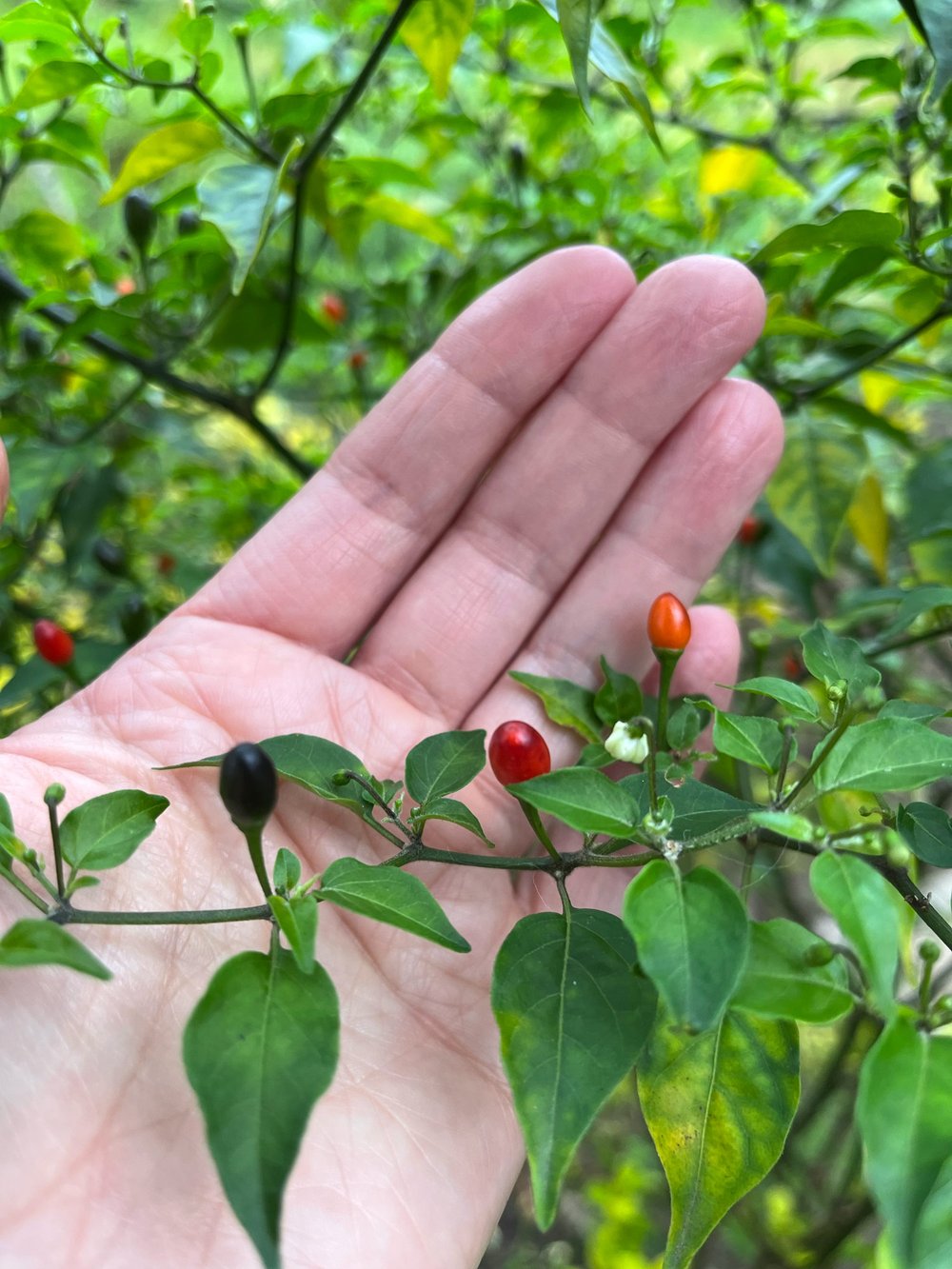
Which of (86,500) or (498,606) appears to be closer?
(498,606)

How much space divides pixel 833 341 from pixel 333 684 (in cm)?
102

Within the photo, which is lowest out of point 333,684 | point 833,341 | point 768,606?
point 768,606

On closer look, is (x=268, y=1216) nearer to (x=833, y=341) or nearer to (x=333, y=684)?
(x=333, y=684)

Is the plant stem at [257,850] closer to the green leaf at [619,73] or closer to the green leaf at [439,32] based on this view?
the green leaf at [619,73]

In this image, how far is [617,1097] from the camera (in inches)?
101

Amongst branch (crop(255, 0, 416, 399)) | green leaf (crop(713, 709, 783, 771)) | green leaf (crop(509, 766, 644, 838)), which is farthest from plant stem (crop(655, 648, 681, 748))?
branch (crop(255, 0, 416, 399))

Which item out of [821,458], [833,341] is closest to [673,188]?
[833,341]

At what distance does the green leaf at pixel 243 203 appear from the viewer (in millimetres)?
1023

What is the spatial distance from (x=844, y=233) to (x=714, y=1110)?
94cm

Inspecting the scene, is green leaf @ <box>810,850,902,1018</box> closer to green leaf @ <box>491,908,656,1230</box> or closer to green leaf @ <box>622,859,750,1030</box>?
green leaf @ <box>622,859,750,1030</box>

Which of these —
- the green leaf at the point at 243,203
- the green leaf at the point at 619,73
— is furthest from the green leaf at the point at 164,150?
the green leaf at the point at 619,73

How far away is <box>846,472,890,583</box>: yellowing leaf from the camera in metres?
1.49

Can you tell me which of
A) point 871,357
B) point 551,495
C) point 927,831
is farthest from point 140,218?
point 927,831

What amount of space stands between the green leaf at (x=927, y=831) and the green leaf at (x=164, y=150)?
1187 mm
